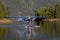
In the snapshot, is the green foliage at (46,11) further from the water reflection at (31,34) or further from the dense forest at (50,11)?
the water reflection at (31,34)

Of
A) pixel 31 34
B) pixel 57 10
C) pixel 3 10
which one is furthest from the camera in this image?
pixel 57 10

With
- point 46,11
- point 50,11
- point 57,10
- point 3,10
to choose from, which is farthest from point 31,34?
point 57,10

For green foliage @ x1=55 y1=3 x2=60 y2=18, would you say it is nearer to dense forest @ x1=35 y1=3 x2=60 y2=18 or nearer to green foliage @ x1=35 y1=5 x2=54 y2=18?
dense forest @ x1=35 y1=3 x2=60 y2=18

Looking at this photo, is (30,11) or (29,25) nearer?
(29,25)

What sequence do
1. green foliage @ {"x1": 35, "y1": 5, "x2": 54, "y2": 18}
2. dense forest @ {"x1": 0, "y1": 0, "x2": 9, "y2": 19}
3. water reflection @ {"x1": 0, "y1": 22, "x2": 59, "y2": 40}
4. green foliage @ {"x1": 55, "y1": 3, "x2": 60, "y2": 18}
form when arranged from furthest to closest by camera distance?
green foliage @ {"x1": 55, "y1": 3, "x2": 60, "y2": 18} < green foliage @ {"x1": 35, "y1": 5, "x2": 54, "y2": 18} < dense forest @ {"x1": 0, "y1": 0, "x2": 9, "y2": 19} < water reflection @ {"x1": 0, "y1": 22, "x2": 59, "y2": 40}

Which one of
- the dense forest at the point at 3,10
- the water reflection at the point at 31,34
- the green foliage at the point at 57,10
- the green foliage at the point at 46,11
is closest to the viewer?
the water reflection at the point at 31,34

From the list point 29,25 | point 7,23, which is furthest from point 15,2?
point 29,25

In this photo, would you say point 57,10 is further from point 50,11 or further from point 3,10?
point 3,10

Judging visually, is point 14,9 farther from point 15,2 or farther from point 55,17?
point 55,17

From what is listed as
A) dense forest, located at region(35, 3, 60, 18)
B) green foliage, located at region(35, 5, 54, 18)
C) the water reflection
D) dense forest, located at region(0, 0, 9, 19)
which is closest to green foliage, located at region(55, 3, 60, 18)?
dense forest, located at region(35, 3, 60, 18)

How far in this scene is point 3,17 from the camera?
15.0 metres

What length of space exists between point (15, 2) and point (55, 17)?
3.25 m

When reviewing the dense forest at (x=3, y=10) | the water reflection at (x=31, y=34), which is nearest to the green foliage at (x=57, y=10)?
the dense forest at (x=3, y=10)

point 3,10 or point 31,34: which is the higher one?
point 3,10
